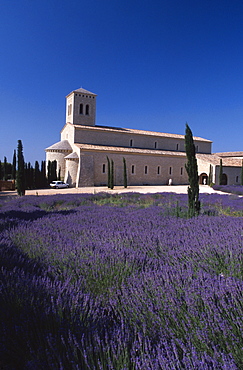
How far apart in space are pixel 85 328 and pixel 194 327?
66 centimetres

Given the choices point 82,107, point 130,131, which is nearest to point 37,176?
point 82,107

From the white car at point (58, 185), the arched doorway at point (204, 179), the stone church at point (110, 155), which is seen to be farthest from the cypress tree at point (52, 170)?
the arched doorway at point (204, 179)

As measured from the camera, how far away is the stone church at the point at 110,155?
27.2 metres

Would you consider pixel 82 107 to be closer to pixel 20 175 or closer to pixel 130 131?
pixel 130 131

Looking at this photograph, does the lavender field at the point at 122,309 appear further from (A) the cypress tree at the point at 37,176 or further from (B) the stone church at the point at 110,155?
(A) the cypress tree at the point at 37,176

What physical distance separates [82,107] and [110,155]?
7.62 meters

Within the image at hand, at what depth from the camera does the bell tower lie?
99.9 ft

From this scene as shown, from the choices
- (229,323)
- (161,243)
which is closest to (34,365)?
(229,323)

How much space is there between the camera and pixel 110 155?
2845cm

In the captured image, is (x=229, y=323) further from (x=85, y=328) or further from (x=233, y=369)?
(x=85, y=328)

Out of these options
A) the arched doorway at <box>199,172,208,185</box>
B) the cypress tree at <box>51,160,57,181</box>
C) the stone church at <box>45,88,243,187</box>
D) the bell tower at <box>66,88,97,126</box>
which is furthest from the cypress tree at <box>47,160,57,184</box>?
the arched doorway at <box>199,172,208,185</box>

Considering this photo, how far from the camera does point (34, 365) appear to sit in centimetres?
123

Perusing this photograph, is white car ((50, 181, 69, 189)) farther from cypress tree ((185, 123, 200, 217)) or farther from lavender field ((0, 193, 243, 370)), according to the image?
lavender field ((0, 193, 243, 370))

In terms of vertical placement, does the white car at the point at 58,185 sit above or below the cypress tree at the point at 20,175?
below
